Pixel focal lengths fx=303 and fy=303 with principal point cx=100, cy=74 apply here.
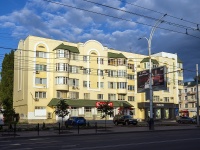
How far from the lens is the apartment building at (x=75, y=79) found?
2216 inches

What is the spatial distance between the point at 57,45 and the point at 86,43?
21.7 ft

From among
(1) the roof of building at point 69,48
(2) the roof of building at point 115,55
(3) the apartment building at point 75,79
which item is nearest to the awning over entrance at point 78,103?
(3) the apartment building at point 75,79

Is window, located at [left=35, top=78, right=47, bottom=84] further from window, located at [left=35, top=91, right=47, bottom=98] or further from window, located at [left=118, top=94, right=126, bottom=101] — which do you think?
window, located at [left=118, top=94, right=126, bottom=101]

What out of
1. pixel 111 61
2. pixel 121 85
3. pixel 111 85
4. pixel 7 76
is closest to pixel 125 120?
pixel 111 85

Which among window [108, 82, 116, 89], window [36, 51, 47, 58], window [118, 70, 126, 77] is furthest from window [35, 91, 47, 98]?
window [118, 70, 126, 77]

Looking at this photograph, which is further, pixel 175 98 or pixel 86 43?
pixel 175 98

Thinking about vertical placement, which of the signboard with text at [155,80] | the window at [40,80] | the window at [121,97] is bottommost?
the window at [121,97]

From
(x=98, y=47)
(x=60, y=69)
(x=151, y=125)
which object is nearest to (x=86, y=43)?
(x=98, y=47)

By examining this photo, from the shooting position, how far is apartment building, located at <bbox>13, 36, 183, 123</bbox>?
56281 mm

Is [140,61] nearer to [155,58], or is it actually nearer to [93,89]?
[155,58]

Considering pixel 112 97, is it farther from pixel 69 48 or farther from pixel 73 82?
pixel 69 48

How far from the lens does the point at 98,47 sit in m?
65.4

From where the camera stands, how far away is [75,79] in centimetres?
6056

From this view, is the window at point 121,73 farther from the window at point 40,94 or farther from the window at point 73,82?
the window at point 40,94
